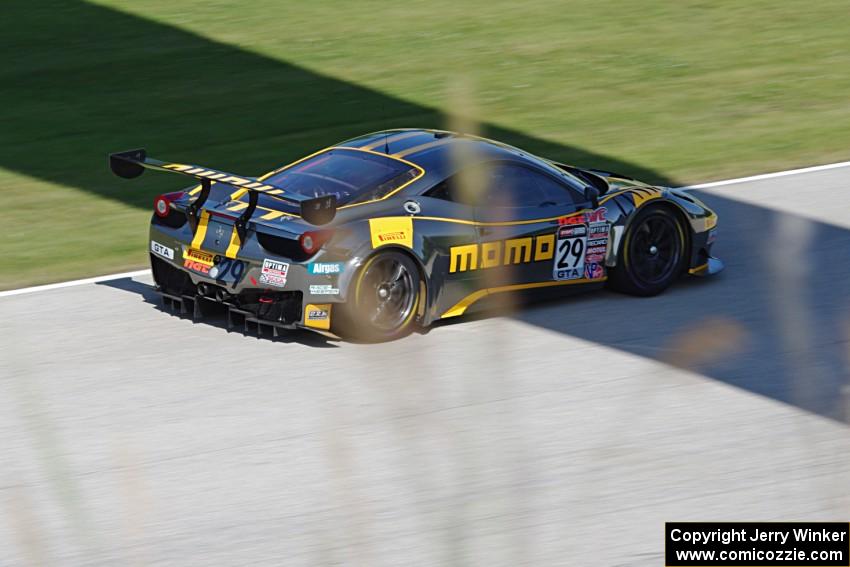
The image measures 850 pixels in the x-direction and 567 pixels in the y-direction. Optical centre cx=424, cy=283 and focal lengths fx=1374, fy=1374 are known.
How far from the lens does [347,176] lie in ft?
30.0

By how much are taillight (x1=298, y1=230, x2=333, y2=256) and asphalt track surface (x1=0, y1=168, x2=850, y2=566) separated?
70 cm

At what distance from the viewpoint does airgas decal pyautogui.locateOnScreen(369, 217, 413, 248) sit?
8.62 meters

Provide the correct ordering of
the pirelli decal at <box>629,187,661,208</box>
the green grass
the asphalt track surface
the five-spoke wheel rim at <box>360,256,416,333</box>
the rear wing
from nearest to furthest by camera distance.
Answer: the asphalt track surface → the rear wing → the five-spoke wheel rim at <box>360,256,416,333</box> → the pirelli decal at <box>629,187,661,208</box> → the green grass

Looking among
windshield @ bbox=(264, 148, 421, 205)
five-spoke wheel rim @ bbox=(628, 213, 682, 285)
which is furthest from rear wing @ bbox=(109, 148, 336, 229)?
five-spoke wheel rim @ bbox=(628, 213, 682, 285)

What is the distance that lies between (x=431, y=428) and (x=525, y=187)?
309cm

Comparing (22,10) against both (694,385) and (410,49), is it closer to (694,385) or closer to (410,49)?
(410,49)

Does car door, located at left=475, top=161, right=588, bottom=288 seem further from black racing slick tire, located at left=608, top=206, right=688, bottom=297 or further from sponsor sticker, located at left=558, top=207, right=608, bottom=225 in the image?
black racing slick tire, located at left=608, top=206, right=688, bottom=297

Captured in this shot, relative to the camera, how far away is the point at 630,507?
6.30 meters

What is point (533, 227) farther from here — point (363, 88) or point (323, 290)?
point (363, 88)

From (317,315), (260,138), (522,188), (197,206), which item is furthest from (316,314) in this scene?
(260,138)

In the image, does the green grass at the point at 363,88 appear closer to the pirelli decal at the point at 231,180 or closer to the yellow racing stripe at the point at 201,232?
the yellow racing stripe at the point at 201,232

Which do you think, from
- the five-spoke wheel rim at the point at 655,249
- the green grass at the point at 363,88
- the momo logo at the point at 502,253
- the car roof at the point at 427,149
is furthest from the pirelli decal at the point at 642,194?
the green grass at the point at 363,88

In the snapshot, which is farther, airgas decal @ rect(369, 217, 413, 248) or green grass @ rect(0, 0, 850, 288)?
green grass @ rect(0, 0, 850, 288)

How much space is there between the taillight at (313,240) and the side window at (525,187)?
4.50 ft
